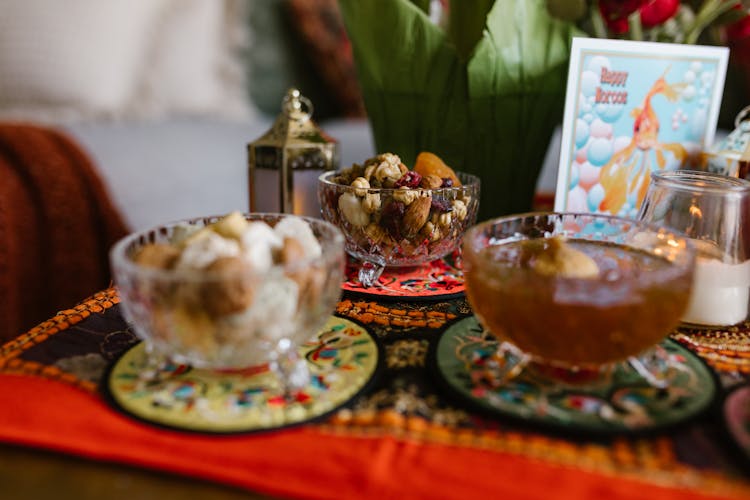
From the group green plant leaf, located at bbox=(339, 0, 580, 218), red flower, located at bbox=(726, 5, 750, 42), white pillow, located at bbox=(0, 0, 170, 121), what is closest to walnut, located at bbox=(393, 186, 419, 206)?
green plant leaf, located at bbox=(339, 0, 580, 218)

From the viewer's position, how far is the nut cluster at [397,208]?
0.58 meters

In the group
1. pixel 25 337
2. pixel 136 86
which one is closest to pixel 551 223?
pixel 25 337

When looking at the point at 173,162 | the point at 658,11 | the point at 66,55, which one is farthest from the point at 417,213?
the point at 66,55

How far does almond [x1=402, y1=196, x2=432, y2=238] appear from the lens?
1.90ft

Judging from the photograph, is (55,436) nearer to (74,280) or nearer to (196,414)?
(196,414)

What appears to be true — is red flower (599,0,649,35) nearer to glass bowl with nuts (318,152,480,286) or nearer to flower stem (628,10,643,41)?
flower stem (628,10,643,41)

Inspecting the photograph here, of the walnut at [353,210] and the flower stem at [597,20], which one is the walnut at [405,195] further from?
the flower stem at [597,20]

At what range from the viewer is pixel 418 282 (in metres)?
0.63

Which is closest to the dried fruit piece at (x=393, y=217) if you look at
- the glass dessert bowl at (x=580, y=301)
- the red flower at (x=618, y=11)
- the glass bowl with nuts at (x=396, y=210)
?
the glass bowl with nuts at (x=396, y=210)

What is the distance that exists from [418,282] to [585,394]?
260 mm

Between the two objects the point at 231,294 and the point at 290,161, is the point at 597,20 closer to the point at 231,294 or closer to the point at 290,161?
the point at 290,161

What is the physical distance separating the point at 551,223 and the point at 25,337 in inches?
17.7

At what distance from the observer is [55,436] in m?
0.36

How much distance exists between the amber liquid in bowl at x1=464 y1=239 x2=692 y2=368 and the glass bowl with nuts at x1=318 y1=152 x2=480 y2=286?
0.17 meters
